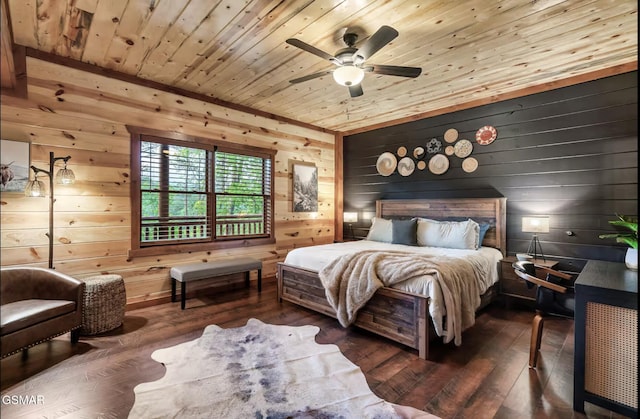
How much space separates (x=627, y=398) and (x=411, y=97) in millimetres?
3574

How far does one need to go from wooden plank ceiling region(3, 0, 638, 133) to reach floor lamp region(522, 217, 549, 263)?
1.66 meters

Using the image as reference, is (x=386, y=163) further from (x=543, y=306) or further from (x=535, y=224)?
(x=543, y=306)

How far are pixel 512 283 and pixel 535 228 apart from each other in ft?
2.27

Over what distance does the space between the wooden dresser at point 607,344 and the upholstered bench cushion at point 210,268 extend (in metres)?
3.39

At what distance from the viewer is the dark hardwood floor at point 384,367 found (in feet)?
6.15

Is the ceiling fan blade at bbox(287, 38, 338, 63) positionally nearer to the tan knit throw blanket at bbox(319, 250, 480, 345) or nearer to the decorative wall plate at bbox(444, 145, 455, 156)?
the tan knit throw blanket at bbox(319, 250, 480, 345)

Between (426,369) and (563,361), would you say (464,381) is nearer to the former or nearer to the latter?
(426,369)

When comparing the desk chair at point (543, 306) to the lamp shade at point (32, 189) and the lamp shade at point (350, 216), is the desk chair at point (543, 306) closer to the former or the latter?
the lamp shade at point (32, 189)

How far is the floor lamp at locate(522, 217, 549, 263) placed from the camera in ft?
11.6

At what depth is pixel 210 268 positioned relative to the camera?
3766 millimetres

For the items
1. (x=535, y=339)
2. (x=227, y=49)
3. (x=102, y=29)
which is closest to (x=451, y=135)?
(x=535, y=339)

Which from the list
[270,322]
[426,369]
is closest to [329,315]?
[270,322]

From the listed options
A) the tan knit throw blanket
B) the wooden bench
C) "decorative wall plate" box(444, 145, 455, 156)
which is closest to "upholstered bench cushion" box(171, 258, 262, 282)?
the wooden bench

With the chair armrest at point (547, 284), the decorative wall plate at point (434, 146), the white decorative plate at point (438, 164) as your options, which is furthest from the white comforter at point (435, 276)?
the decorative wall plate at point (434, 146)
